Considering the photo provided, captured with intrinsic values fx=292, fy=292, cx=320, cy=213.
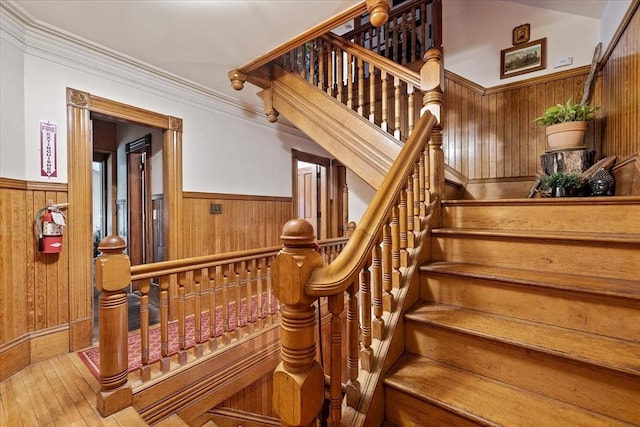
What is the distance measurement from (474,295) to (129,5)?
277 cm

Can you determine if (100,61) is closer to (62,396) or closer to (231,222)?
(231,222)

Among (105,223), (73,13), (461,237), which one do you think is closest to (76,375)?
(73,13)

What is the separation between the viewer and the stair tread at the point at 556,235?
1288mm

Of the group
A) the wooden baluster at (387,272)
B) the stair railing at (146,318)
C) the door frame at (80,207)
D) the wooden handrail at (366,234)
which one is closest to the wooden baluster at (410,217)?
the wooden handrail at (366,234)

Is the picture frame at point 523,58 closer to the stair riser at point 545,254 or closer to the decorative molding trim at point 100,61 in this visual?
the stair riser at point 545,254

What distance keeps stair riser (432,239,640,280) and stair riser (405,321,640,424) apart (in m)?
0.52

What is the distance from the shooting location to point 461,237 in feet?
5.59

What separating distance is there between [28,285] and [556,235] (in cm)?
342

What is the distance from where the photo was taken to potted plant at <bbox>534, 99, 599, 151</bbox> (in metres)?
2.39

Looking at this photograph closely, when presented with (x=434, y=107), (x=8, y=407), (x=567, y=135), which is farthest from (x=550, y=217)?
(x=8, y=407)

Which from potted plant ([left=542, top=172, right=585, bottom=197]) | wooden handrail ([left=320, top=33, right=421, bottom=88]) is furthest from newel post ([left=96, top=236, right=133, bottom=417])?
potted plant ([left=542, top=172, right=585, bottom=197])

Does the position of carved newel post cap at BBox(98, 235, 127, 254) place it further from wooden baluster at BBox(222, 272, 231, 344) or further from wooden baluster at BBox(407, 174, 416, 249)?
wooden baluster at BBox(407, 174, 416, 249)

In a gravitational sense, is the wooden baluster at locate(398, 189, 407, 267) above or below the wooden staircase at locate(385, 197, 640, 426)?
above

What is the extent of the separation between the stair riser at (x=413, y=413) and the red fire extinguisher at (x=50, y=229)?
8.35 feet
